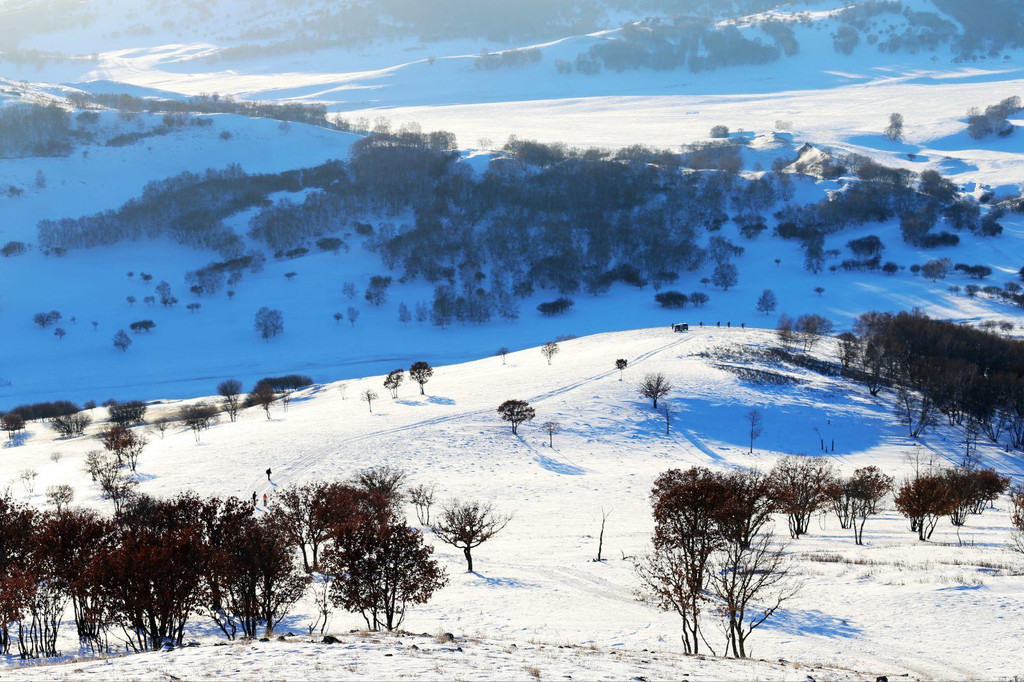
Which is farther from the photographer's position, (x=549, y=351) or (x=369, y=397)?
(x=549, y=351)

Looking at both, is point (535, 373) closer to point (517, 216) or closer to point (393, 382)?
point (393, 382)

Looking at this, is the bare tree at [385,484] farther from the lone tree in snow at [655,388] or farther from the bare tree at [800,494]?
the lone tree in snow at [655,388]

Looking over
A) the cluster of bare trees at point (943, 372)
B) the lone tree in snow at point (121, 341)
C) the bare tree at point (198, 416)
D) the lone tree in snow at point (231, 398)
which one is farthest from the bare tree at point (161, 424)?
the cluster of bare trees at point (943, 372)

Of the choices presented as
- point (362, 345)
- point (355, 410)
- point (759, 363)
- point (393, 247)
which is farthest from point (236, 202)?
point (759, 363)

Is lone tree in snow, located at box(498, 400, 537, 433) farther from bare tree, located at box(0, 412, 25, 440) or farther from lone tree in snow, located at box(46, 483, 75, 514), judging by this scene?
bare tree, located at box(0, 412, 25, 440)

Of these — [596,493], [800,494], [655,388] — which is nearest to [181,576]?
[596,493]

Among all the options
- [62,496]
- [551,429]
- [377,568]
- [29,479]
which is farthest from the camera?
[551,429]

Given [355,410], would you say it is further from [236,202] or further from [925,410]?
[236,202]
